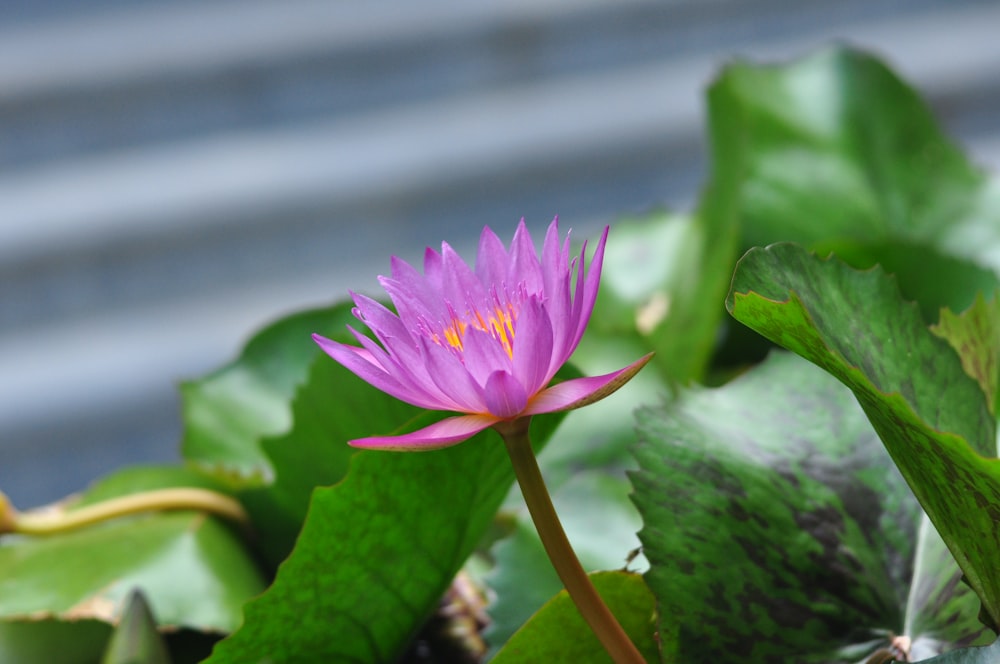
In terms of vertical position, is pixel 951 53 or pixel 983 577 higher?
pixel 951 53

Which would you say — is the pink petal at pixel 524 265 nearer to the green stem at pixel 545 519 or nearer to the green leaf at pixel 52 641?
the green stem at pixel 545 519

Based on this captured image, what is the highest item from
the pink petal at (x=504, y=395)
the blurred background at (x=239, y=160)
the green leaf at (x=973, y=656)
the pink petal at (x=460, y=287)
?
the blurred background at (x=239, y=160)

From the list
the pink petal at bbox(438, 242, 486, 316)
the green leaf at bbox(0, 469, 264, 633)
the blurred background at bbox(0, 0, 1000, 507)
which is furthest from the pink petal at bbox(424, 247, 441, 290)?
the blurred background at bbox(0, 0, 1000, 507)

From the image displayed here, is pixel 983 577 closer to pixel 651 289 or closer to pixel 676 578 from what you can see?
pixel 676 578

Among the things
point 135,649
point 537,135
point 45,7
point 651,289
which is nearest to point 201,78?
point 45,7

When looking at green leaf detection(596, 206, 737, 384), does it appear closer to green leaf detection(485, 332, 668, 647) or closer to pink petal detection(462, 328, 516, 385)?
green leaf detection(485, 332, 668, 647)

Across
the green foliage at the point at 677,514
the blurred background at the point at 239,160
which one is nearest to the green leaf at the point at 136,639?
the green foliage at the point at 677,514

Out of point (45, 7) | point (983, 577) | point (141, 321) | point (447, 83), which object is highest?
point (45, 7)
